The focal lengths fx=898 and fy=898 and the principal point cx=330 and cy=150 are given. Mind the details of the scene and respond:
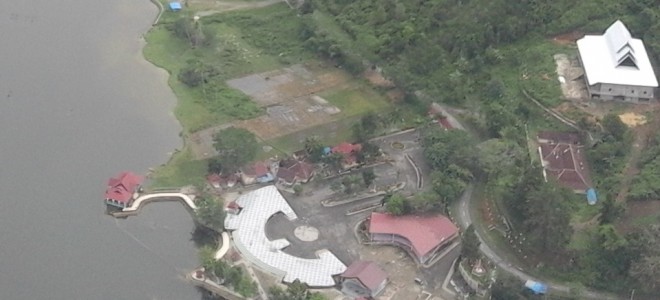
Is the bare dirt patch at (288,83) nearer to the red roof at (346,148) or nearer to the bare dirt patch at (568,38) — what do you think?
the red roof at (346,148)

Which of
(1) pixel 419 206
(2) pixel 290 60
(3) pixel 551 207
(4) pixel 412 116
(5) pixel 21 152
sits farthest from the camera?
(2) pixel 290 60

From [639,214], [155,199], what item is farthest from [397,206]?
[155,199]

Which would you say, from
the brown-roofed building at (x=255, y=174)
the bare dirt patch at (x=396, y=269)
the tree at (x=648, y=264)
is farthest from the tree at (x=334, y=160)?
the tree at (x=648, y=264)

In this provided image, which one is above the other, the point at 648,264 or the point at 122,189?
the point at 122,189

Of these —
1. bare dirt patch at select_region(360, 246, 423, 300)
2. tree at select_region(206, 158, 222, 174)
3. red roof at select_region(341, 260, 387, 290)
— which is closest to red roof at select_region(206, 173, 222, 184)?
tree at select_region(206, 158, 222, 174)

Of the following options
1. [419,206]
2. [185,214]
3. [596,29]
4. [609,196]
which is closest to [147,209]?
[185,214]

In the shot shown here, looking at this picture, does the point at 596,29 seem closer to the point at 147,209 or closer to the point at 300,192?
the point at 300,192

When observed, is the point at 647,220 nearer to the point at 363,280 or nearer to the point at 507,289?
the point at 507,289
